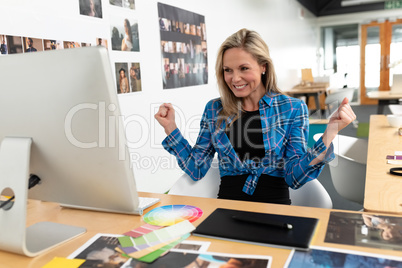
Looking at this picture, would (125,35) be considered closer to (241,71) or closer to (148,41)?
(148,41)

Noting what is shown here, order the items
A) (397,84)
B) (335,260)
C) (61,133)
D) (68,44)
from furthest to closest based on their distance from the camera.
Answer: (397,84) → (68,44) → (61,133) → (335,260)

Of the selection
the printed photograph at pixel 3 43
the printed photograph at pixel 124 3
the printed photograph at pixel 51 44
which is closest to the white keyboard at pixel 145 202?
the printed photograph at pixel 3 43

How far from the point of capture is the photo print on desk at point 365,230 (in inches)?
33.4

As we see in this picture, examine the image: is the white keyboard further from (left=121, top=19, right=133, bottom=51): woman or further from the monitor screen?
(left=121, top=19, right=133, bottom=51): woman

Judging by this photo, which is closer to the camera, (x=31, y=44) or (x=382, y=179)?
(x=382, y=179)

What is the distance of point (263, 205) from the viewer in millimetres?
1151

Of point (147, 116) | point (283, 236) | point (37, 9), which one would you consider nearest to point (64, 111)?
point (283, 236)

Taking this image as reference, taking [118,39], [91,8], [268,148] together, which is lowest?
[268,148]

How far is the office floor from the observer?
125 inches

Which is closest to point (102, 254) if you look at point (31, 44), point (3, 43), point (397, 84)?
point (3, 43)

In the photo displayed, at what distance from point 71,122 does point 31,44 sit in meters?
1.33

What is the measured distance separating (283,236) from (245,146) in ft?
2.71

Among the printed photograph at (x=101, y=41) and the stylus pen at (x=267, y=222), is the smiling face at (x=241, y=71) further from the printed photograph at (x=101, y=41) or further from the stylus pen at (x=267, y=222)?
the printed photograph at (x=101, y=41)

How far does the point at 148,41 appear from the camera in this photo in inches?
118
